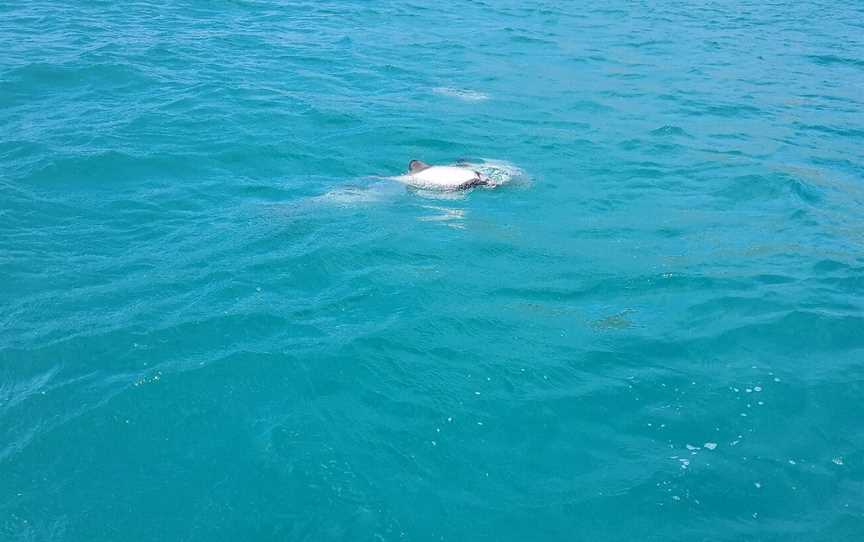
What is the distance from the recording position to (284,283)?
32.6ft

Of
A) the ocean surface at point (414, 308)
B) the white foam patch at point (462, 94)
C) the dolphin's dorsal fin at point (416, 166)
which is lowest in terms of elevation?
the ocean surface at point (414, 308)

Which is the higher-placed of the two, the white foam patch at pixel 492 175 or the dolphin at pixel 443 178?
the dolphin at pixel 443 178

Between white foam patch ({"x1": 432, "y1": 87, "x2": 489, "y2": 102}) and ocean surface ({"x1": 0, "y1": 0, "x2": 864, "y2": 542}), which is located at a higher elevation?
white foam patch ({"x1": 432, "y1": 87, "x2": 489, "y2": 102})

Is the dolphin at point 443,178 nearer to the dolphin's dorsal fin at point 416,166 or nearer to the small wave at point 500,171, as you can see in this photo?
the dolphin's dorsal fin at point 416,166

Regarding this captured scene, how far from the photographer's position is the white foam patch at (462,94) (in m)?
17.7

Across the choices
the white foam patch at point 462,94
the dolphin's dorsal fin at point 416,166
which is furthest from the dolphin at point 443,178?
the white foam patch at point 462,94

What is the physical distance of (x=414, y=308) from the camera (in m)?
9.59

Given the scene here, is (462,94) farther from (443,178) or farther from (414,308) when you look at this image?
(414,308)

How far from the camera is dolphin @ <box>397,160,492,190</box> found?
1288 centimetres

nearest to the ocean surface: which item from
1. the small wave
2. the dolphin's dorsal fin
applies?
the small wave

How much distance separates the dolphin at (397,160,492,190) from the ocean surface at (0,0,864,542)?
227 mm

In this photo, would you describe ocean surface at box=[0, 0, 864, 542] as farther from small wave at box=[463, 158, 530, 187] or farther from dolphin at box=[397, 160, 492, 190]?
dolphin at box=[397, 160, 492, 190]

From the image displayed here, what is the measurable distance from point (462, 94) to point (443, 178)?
579 cm

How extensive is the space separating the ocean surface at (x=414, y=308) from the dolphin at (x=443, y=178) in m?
0.23
